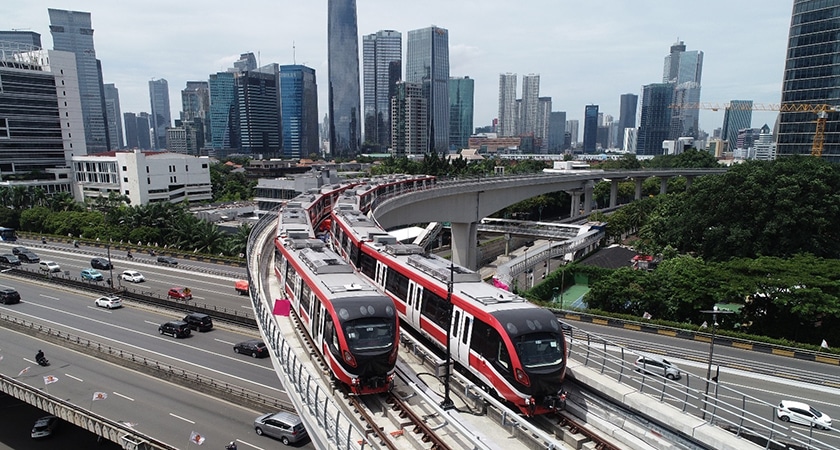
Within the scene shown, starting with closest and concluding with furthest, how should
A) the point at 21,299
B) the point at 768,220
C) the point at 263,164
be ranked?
the point at 768,220 → the point at 21,299 → the point at 263,164

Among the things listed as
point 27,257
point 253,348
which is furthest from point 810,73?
point 27,257

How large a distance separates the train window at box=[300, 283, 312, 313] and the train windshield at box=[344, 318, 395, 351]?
11.4ft

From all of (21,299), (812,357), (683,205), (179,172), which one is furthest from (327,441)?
(179,172)

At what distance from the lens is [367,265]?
76.9 ft

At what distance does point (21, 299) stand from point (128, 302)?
1046 centimetres

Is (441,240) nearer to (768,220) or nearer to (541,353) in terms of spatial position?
(768,220)

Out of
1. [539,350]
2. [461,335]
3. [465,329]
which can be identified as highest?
[539,350]

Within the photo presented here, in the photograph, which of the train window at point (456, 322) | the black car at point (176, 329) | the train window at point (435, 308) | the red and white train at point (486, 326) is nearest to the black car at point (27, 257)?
the black car at point (176, 329)

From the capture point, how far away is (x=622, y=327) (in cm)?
3250

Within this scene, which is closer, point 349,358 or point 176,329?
point 349,358

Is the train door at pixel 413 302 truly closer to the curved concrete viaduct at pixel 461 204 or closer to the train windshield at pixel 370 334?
the train windshield at pixel 370 334

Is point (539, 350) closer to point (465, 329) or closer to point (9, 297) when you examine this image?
point (465, 329)

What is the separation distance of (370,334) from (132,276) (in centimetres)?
4107

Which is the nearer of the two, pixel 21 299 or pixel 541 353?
pixel 541 353
